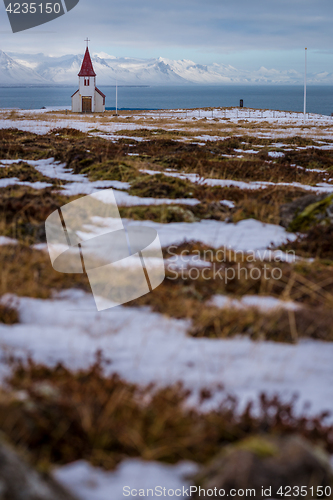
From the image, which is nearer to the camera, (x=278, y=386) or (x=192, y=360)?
(x=278, y=386)

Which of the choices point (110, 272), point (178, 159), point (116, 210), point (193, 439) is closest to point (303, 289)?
point (110, 272)

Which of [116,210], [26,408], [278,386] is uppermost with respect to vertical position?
[116,210]

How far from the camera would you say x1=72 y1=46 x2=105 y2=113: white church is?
5556 centimetres

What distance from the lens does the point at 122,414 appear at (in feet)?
8.18

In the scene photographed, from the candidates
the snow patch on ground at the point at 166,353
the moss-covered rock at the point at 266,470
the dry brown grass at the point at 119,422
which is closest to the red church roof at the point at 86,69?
the snow patch on ground at the point at 166,353

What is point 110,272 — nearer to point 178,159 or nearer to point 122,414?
point 122,414

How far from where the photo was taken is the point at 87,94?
5662 centimetres

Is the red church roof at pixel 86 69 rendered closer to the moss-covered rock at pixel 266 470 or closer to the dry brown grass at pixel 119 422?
the dry brown grass at pixel 119 422

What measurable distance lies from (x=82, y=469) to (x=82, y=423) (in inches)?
10.5

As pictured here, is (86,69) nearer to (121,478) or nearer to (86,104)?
(86,104)

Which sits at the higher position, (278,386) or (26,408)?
(26,408)

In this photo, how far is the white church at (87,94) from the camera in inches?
2188

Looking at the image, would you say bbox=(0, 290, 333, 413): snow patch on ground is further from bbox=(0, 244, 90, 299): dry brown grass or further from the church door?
the church door

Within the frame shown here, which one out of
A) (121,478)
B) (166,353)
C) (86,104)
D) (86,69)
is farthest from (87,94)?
(121,478)
